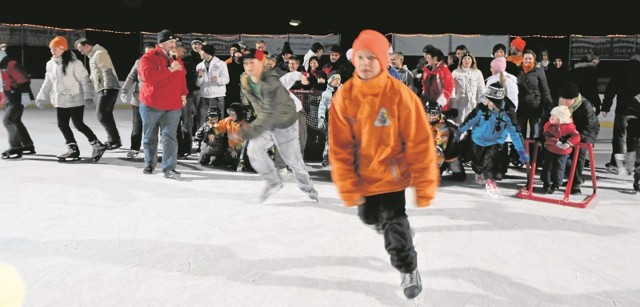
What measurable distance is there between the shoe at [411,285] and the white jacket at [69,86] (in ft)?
20.0

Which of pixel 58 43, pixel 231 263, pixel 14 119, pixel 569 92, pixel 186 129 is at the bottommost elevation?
pixel 231 263

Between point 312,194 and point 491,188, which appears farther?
point 491,188

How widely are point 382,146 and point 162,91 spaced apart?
13.9 ft

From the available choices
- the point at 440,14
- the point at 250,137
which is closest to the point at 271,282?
the point at 250,137

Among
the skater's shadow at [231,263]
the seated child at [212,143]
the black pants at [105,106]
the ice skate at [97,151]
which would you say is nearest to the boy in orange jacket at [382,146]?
the skater's shadow at [231,263]

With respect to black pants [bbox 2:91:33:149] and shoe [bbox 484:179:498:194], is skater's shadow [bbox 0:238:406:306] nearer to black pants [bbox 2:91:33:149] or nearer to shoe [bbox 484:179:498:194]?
shoe [bbox 484:179:498:194]

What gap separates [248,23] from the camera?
2255 centimetres

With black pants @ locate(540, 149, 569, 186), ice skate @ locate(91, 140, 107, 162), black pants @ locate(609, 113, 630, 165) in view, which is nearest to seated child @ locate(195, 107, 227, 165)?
ice skate @ locate(91, 140, 107, 162)

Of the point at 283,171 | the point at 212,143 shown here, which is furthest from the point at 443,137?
the point at 212,143

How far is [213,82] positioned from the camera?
28.4 feet

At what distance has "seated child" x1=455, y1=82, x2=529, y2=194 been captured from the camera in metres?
5.84

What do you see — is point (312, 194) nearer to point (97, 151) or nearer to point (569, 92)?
point (569, 92)

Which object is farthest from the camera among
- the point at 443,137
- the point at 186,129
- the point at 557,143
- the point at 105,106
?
the point at 186,129

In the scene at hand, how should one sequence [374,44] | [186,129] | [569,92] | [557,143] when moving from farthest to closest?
[186,129] → [569,92] → [557,143] → [374,44]
